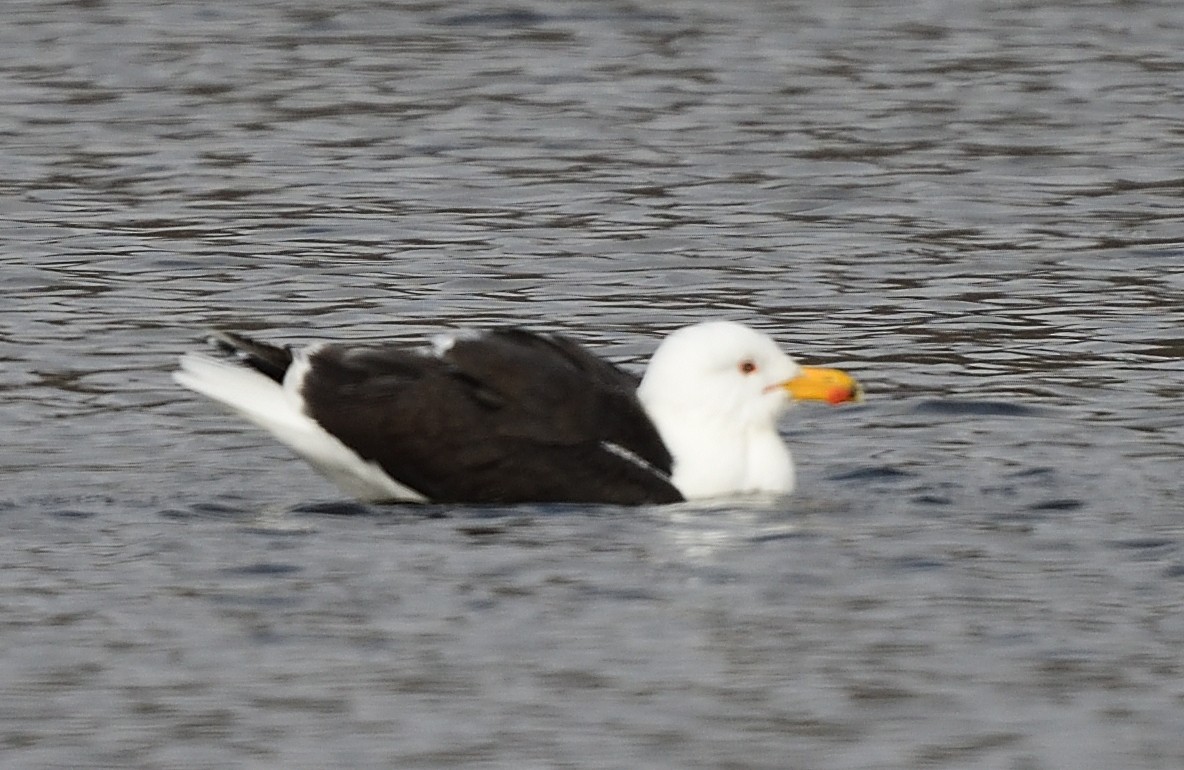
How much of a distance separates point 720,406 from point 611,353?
283 cm

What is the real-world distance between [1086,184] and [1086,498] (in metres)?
7.05

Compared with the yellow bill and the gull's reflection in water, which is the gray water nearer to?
the gull's reflection in water

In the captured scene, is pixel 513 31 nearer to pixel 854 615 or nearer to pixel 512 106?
pixel 512 106

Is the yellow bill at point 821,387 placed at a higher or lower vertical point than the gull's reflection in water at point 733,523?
higher

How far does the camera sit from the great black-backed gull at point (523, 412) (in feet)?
36.9

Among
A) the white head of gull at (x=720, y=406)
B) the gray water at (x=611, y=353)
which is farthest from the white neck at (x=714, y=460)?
the gray water at (x=611, y=353)

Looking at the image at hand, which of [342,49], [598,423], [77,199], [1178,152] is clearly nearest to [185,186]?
[77,199]

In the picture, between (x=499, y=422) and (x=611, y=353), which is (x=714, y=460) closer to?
(x=499, y=422)

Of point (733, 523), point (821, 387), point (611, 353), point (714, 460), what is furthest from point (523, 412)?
point (611, 353)

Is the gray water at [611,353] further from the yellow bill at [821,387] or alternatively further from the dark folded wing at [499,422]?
the yellow bill at [821,387]

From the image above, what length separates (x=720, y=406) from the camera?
11523mm

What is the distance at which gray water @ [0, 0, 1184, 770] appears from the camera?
349 inches

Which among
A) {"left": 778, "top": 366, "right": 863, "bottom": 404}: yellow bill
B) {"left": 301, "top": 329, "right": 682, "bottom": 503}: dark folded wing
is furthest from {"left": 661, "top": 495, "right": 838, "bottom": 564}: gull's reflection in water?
{"left": 778, "top": 366, "right": 863, "bottom": 404}: yellow bill

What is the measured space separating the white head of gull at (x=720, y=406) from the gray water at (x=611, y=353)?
26 centimetres
